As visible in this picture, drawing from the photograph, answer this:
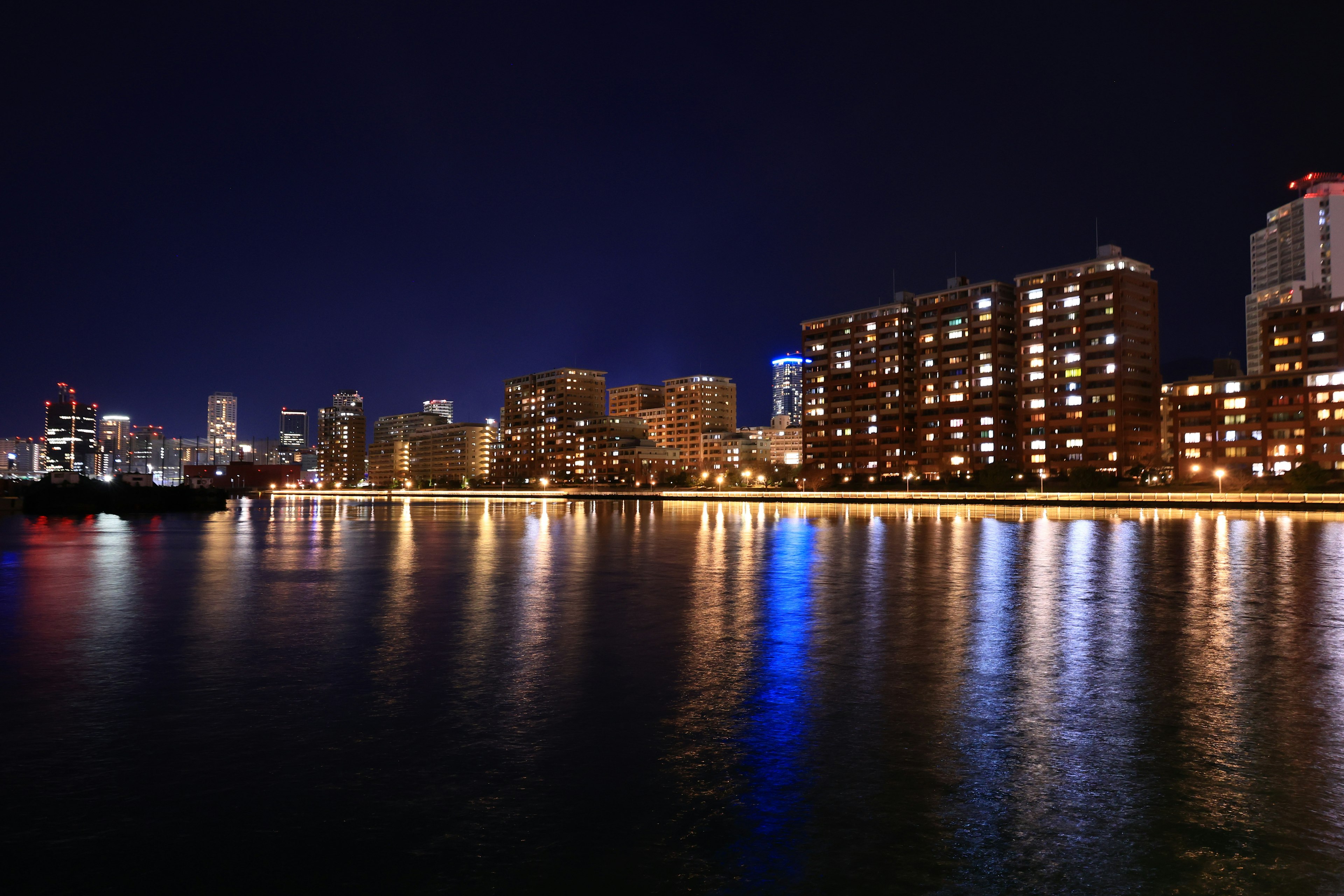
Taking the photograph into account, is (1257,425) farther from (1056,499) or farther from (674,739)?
(674,739)

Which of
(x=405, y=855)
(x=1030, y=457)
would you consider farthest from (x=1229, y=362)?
(x=405, y=855)

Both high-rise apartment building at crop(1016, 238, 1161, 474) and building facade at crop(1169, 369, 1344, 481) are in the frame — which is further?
high-rise apartment building at crop(1016, 238, 1161, 474)

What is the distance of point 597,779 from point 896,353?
539 feet

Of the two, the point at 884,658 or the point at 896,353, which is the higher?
the point at 896,353

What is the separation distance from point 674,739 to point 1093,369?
144521 millimetres

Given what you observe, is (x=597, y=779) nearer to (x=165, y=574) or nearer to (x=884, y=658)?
(x=884, y=658)

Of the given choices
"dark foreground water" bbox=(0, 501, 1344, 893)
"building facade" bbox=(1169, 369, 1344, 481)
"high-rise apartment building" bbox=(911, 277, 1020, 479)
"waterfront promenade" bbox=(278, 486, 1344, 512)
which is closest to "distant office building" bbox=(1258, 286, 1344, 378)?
"building facade" bbox=(1169, 369, 1344, 481)

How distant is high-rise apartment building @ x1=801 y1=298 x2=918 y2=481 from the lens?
532 ft

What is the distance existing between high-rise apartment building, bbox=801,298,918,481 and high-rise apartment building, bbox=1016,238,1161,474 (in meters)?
24.2

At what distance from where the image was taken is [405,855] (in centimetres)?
573

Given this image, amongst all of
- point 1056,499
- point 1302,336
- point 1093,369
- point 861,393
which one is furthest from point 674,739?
point 861,393

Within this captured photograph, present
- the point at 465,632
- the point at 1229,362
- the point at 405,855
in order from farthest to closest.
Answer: the point at 1229,362 < the point at 465,632 < the point at 405,855

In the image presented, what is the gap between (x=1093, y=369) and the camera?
443ft

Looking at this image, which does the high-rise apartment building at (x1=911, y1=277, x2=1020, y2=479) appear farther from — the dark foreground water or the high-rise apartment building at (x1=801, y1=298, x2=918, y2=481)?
the dark foreground water
